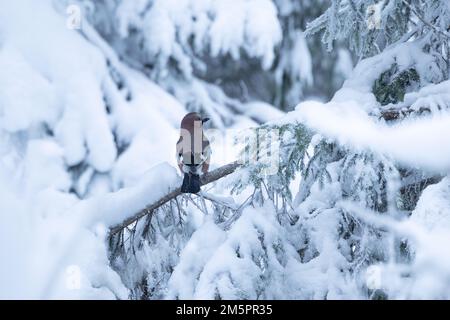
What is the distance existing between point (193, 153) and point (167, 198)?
0.54m

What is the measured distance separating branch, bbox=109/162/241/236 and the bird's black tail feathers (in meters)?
0.02

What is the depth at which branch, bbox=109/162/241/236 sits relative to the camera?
2123 millimetres

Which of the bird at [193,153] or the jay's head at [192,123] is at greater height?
the jay's head at [192,123]

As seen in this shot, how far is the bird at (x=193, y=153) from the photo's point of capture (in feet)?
7.64

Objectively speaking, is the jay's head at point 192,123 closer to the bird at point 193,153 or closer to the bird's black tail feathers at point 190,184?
the bird at point 193,153

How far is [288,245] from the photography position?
1996mm

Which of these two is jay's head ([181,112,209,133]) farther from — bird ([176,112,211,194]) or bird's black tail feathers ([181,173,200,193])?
bird's black tail feathers ([181,173,200,193])

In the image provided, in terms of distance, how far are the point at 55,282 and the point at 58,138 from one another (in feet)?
6.20

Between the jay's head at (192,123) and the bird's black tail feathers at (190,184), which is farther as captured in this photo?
the jay's head at (192,123)

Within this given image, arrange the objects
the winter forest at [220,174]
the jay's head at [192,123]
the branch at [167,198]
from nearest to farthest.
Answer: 1. the winter forest at [220,174]
2. the branch at [167,198]
3. the jay's head at [192,123]

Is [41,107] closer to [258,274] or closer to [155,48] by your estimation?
[155,48]

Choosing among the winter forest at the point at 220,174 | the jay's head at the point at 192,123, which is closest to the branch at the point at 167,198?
the winter forest at the point at 220,174

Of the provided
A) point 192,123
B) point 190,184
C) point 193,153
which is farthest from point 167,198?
point 192,123

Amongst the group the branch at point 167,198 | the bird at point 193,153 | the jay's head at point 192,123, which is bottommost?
the branch at point 167,198
